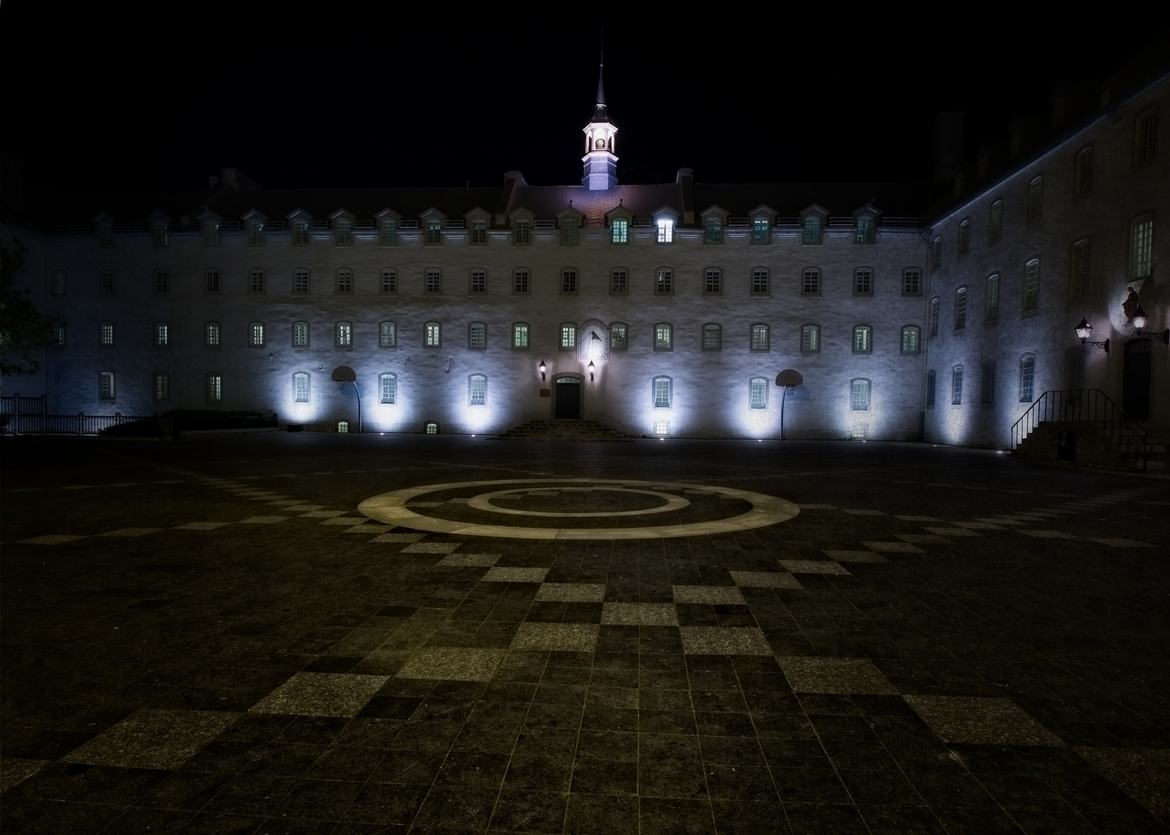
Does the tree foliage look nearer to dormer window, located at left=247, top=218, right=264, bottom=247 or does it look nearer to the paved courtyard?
dormer window, located at left=247, top=218, right=264, bottom=247

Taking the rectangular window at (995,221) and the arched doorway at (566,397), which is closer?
the rectangular window at (995,221)

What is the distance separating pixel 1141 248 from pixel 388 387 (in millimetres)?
33564

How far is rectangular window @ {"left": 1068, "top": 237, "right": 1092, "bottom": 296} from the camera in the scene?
70.3 ft

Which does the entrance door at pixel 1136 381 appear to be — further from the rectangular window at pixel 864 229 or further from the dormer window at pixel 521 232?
the dormer window at pixel 521 232

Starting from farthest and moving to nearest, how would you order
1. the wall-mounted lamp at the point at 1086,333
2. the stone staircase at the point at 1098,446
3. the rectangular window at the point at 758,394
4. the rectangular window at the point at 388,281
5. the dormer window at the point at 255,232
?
the dormer window at the point at 255,232 < the rectangular window at the point at 388,281 < the rectangular window at the point at 758,394 < the wall-mounted lamp at the point at 1086,333 < the stone staircase at the point at 1098,446

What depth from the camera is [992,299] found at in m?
27.0

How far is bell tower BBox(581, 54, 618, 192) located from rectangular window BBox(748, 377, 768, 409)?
1549 cm

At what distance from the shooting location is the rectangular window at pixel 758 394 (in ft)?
112

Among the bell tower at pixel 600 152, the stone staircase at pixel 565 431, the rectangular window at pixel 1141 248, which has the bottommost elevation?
the stone staircase at pixel 565 431

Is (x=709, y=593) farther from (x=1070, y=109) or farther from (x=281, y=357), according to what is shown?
(x=281, y=357)

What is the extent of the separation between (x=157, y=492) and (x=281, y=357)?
1068 inches

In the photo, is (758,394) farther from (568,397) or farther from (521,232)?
(521,232)

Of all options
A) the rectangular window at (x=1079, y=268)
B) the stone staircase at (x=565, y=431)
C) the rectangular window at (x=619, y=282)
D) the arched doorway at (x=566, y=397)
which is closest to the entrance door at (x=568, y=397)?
the arched doorway at (x=566, y=397)

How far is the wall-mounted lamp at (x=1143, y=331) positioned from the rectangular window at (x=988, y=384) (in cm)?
802
